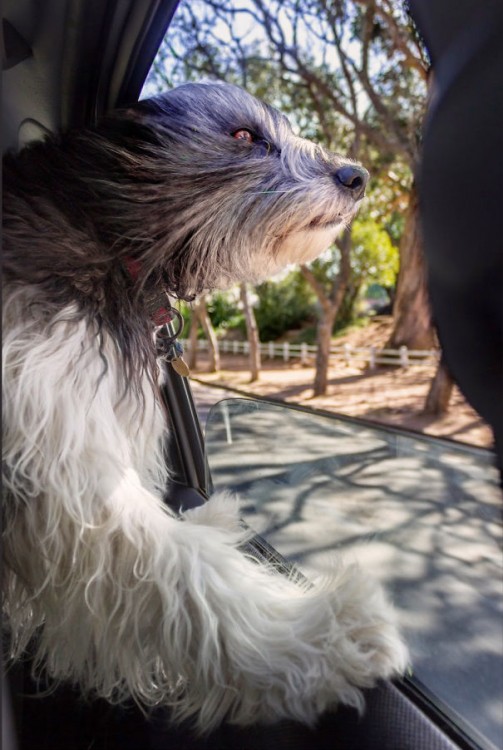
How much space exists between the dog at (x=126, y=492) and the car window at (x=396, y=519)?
0.33 m

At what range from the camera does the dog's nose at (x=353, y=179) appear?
73.2 inches

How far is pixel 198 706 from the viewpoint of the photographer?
132cm

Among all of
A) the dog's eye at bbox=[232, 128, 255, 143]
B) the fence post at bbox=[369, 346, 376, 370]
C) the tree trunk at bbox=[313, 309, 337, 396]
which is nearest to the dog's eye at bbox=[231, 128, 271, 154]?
the dog's eye at bbox=[232, 128, 255, 143]

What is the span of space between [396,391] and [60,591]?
1.97m

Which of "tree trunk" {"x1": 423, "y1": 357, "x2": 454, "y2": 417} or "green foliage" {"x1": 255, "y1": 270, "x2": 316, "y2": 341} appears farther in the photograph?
"green foliage" {"x1": 255, "y1": 270, "x2": 316, "y2": 341}

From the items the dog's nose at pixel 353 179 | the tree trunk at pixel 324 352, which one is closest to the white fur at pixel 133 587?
the dog's nose at pixel 353 179

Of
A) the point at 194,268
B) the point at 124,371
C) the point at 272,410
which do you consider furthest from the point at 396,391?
the point at 124,371

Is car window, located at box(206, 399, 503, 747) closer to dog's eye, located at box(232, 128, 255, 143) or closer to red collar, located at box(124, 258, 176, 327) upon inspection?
red collar, located at box(124, 258, 176, 327)

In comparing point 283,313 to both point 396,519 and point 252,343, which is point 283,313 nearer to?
point 252,343

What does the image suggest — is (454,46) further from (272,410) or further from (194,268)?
(272,410)

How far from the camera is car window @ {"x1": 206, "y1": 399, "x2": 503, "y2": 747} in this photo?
1705mm

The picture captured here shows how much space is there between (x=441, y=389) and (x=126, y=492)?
0.72m

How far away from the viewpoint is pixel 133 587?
133cm

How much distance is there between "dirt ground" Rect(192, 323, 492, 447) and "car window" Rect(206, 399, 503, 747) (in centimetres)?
19
